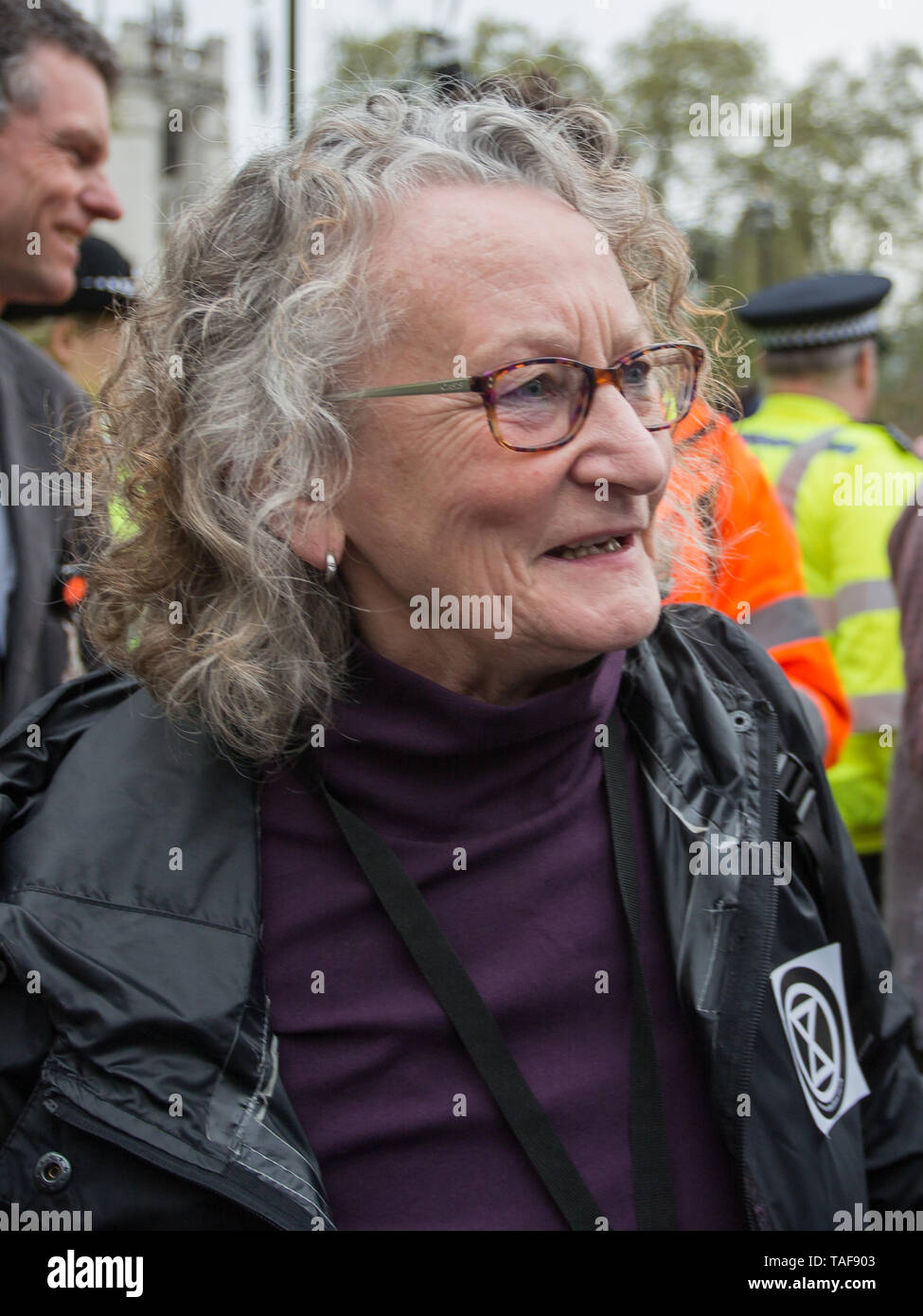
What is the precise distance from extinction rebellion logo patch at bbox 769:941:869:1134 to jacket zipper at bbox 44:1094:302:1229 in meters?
0.72

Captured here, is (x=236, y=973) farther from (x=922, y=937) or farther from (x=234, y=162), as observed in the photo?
(x=922, y=937)

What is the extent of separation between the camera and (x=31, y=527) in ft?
8.63

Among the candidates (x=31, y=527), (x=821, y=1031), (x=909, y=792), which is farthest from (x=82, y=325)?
(x=821, y=1031)

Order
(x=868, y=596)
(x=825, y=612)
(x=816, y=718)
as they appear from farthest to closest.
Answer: (x=825, y=612) → (x=868, y=596) → (x=816, y=718)

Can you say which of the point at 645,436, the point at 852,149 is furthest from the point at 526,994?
the point at 852,149

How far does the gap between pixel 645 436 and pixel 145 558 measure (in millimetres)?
759

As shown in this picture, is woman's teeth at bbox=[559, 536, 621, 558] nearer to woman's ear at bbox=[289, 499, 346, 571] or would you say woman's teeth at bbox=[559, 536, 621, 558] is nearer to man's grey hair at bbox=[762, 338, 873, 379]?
woman's ear at bbox=[289, 499, 346, 571]

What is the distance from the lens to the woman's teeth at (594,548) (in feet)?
5.43

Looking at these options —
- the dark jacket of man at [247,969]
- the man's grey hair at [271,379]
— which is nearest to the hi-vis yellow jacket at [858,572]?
the dark jacket of man at [247,969]

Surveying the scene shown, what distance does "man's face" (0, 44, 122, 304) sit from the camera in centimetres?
292

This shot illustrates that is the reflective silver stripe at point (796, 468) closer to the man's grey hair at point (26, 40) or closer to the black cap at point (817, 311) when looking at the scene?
the black cap at point (817, 311)

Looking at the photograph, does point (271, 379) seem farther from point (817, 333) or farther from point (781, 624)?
point (817, 333)

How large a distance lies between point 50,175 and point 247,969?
227 cm

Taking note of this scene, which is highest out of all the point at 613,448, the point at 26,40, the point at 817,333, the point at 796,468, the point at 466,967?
the point at 26,40
